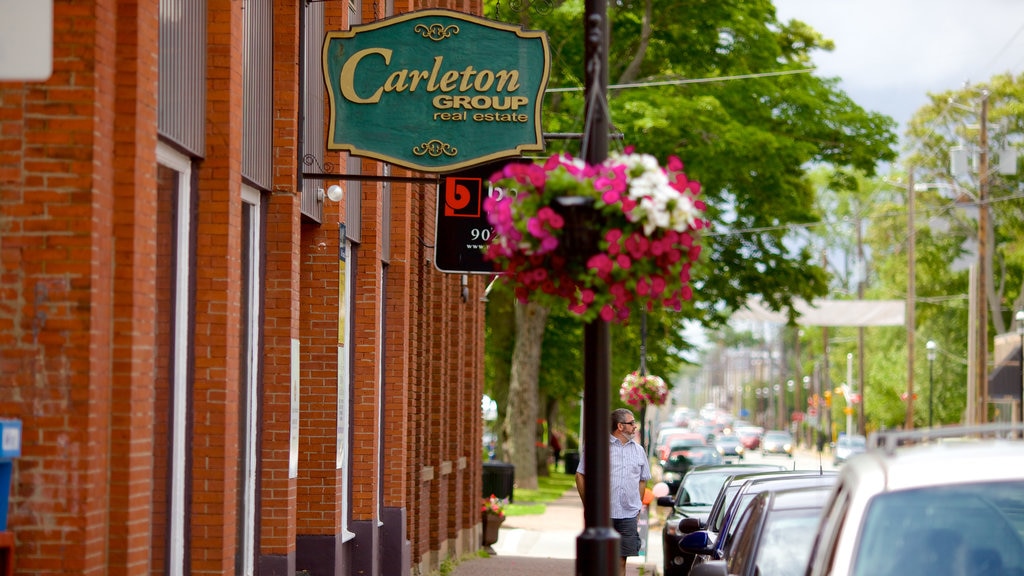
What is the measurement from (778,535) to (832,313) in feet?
106

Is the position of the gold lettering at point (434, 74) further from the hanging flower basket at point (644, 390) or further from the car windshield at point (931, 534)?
the hanging flower basket at point (644, 390)

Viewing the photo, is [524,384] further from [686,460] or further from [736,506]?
Result: [736,506]

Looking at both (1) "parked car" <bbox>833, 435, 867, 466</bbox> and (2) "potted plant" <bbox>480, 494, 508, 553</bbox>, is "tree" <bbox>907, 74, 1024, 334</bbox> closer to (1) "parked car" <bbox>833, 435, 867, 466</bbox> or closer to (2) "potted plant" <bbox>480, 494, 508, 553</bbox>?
(1) "parked car" <bbox>833, 435, 867, 466</bbox>

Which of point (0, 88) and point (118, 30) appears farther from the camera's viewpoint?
point (118, 30)

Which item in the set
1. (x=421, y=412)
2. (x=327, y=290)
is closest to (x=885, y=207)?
(x=421, y=412)

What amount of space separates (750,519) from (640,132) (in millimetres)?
21444

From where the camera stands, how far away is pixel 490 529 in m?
24.2

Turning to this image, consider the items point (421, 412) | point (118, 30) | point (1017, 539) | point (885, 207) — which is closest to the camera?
point (1017, 539)

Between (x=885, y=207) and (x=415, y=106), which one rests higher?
(x=885, y=207)

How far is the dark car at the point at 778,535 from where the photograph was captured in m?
8.20

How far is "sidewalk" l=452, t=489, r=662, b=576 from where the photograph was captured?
66.9 feet

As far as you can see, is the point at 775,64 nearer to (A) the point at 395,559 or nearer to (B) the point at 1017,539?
(A) the point at 395,559

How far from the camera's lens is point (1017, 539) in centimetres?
602

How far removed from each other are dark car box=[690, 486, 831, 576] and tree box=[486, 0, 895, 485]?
19.5m
